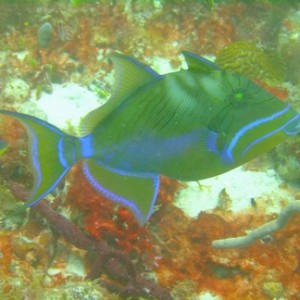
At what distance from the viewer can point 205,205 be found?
453 cm

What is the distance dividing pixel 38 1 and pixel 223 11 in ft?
11.1

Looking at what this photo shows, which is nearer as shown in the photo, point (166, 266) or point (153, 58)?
point (166, 266)

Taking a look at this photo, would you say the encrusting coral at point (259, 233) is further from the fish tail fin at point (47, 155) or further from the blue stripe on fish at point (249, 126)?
the fish tail fin at point (47, 155)

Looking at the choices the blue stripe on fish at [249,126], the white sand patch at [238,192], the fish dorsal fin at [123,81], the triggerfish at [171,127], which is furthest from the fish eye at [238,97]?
the white sand patch at [238,192]

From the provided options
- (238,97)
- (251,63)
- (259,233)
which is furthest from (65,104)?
(238,97)

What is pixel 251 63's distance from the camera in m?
6.29

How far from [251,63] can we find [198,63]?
4.66 meters

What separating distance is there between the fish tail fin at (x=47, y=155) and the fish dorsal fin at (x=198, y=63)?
0.75 meters

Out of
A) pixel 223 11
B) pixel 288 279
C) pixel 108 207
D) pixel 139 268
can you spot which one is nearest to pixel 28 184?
pixel 108 207

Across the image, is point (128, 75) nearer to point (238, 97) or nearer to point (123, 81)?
point (123, 81)

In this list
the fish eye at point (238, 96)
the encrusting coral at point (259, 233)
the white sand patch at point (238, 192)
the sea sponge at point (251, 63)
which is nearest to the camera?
the fish eye at point (238, 96)

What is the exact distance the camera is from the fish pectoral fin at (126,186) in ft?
7.04

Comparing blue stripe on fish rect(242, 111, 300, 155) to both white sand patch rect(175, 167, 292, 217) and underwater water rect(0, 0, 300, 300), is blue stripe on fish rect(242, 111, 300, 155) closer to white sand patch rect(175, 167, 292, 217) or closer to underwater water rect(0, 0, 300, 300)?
underwater water rect(0, 0, 300, 300)

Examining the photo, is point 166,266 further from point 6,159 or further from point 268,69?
point 268,69
